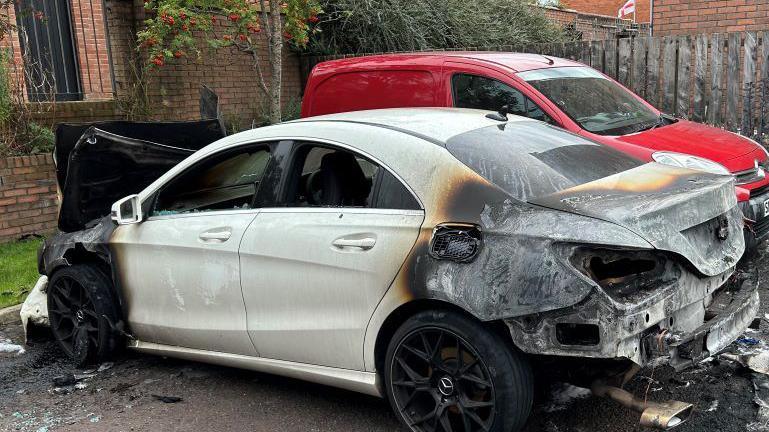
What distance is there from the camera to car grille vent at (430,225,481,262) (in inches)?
126

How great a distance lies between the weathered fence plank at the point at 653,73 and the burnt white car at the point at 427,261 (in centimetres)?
545

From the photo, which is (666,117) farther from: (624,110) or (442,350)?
(442,350)

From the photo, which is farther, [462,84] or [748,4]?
[748,4]

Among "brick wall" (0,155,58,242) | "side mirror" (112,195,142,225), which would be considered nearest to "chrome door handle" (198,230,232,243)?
"side mirror" (112,195,142,225)

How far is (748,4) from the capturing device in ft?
33.9

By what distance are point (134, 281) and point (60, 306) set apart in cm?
81

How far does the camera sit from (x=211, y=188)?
15.0ft

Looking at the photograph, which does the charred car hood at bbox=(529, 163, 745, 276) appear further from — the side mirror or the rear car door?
the side mirror

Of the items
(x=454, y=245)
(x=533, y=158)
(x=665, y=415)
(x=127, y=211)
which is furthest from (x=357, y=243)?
(x=127, y=211)

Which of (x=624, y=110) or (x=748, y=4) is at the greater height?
(x=748, y=4)

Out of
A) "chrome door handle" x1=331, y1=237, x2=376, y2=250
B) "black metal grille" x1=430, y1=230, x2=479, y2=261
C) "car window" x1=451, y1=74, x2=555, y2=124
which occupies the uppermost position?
"car window" x1=451, y1=74, x2=555, y2=124

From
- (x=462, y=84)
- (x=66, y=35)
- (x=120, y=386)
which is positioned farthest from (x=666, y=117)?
(x=66, y=35)

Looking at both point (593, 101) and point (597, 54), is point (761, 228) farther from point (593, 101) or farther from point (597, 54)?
point (597, 54)

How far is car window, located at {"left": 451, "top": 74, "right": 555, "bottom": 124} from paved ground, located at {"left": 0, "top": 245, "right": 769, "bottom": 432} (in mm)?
2467
